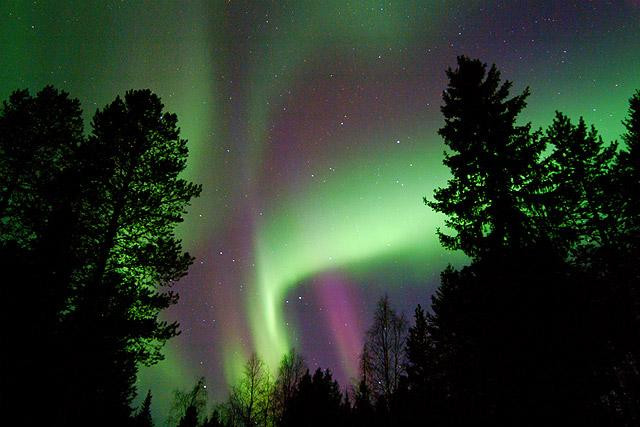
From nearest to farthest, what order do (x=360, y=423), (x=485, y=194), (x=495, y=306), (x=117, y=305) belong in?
1. (x=495, y=306)
2. (x=117, y=305)
3. (x=485, y=194)
4. (x=360, y=423)

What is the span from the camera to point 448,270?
1293 centimetres

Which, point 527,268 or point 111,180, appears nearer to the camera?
point 527,268

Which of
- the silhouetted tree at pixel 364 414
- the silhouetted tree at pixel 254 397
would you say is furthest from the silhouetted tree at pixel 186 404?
the silhouetted tree at pixel 364 414

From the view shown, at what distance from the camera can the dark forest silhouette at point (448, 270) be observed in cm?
800

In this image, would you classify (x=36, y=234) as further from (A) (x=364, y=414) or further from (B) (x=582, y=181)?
(B) (x=582, y=181)

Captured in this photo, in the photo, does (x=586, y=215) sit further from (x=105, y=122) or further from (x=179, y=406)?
(x=179, y=406)

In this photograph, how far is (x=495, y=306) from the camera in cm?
868

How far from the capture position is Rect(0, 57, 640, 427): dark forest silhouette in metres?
8.00

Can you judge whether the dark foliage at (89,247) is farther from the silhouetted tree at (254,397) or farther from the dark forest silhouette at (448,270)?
the silhouetted tree at (254,397)

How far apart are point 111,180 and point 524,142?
51.0 feet

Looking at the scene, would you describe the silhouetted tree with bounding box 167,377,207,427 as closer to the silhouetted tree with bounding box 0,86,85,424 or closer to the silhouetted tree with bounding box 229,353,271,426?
the silhouetted tree with bounding box 229,353,271,426

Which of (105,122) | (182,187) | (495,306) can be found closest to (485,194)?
(495,306)

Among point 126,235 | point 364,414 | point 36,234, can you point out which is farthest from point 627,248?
point 36,234

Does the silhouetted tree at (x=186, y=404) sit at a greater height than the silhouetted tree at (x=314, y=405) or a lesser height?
greater
